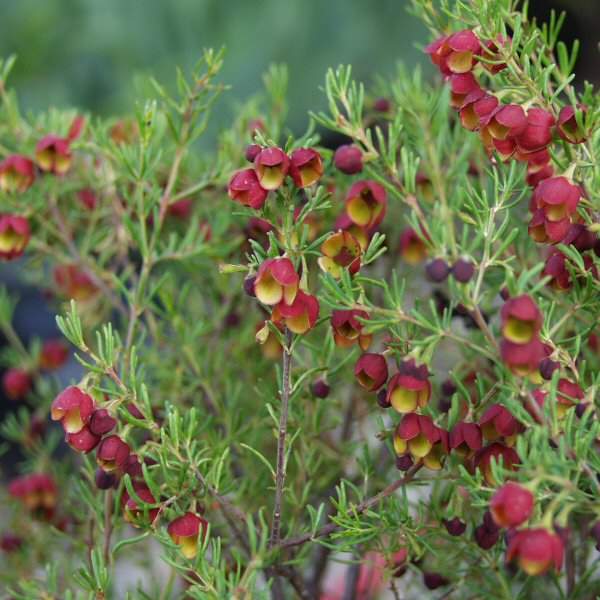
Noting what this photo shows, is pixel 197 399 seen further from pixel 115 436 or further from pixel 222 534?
pixel 115 436

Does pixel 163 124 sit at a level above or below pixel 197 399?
above

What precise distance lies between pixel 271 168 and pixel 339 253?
0.21ft

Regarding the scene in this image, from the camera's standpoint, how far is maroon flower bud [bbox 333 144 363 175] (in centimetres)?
65

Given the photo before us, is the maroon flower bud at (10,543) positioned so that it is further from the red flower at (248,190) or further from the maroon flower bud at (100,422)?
the red flower at (248,190)

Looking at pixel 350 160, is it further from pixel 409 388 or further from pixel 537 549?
pixel 537 549

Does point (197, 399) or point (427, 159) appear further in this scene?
point (197, 399)

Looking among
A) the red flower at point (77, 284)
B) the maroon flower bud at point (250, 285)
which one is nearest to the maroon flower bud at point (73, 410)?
the maroon flower bud at point (250, 285)

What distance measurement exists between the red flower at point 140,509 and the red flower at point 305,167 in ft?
0.69

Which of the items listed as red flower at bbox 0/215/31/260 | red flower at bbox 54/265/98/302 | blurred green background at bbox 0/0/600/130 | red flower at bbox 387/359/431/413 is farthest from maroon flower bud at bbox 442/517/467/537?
blurred green background at bbox 0/0/600/130

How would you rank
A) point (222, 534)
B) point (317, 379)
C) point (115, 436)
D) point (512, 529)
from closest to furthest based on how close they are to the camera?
point (512, 529) → point (115, 436) → point (317, 379) → point (222, 534)

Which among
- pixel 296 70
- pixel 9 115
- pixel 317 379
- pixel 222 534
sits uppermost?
pixel 9 115

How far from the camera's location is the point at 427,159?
2.54ft

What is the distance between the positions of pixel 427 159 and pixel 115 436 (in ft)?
1.16

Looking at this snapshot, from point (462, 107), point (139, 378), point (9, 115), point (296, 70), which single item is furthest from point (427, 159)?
point (296, 70)
